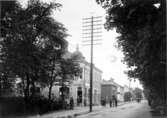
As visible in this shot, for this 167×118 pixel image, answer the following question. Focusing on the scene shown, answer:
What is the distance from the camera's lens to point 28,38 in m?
23.8

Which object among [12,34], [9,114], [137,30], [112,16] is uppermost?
[12,34]

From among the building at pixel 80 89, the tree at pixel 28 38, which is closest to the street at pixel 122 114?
the tree at pixel 28 38

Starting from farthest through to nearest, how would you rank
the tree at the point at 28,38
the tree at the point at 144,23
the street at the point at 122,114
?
the street at the point at 122,114, the tree at the point at 28,38, the tree at the point at 144,23

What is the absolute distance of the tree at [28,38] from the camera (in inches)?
852

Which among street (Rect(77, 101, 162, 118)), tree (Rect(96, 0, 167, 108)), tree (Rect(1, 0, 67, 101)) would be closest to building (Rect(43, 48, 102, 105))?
street (Rect(77, 101, 162, 118))

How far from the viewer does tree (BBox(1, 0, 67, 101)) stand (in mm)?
21641

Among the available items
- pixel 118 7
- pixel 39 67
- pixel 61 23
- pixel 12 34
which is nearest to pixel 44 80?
pixel 39 67

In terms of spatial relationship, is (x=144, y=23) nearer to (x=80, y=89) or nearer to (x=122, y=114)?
(x=122, y=114)

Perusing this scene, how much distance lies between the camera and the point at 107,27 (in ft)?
41.0

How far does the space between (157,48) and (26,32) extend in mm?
14522

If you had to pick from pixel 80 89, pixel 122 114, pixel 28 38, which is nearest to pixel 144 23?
pixel 28 38

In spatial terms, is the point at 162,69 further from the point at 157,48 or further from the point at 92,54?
the point at 92,54

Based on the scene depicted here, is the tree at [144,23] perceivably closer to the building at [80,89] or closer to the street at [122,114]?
the street at [122,114]

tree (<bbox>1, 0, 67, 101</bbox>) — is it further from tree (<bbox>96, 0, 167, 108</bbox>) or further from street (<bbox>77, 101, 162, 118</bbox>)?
tree (<bbox>96, 0, 167, 108</bbox>)
